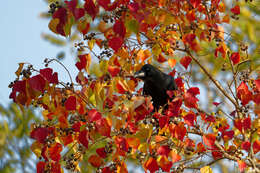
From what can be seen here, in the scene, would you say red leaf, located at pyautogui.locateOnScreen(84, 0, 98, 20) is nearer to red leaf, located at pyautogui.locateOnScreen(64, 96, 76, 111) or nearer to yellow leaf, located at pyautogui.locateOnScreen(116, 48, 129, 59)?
yellow leaf, located at pyautogui.locateOnScreen(116, 48, 129, 59)

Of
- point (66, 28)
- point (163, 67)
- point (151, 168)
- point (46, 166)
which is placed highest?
point (163, 67)

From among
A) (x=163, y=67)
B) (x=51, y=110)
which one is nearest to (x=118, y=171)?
(x=51, y=110)

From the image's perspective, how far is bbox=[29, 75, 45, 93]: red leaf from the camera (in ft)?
6.42

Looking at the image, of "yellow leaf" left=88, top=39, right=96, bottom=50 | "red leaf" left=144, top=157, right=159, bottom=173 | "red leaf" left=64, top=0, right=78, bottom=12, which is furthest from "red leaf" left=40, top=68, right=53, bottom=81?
"red leaf" left=144, top=157, right=159, bottom=173

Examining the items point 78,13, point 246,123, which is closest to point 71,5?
point 78,13

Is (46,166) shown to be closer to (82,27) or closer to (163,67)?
(82,27)

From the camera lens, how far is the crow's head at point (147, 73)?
8.20ft

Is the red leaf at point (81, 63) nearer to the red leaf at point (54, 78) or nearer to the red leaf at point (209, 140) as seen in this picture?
the red leaf at point (54, 78)

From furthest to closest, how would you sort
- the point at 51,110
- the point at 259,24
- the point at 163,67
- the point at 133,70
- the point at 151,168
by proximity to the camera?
1. the point at 259,24
2. the point at 163,67
3. the point at 133,70
4. the point at 51,110
5. the point at 151,168

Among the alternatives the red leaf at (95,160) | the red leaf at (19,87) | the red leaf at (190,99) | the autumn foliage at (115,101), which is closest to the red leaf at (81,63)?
the autumn foliage at (115,101)

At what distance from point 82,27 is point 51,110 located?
0.55 m

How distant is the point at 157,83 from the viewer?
2.84m

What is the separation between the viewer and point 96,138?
1.94 m

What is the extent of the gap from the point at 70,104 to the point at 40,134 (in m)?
0.26
